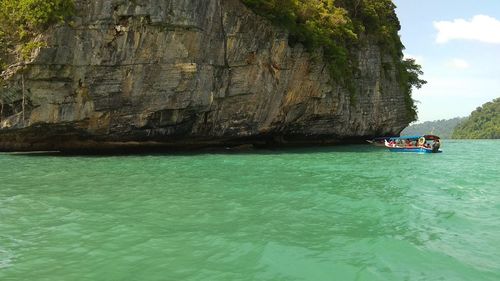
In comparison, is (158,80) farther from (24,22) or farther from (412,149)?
(412,149)

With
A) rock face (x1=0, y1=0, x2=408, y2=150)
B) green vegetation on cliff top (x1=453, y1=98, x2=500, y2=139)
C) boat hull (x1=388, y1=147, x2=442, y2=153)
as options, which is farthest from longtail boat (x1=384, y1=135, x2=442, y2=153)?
green vegetation on cliff top (x1=453, y1=98, x2=500, y2=139)

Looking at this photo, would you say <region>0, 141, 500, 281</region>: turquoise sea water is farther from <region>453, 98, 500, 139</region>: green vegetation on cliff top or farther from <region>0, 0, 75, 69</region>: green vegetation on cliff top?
<region>453, 98, 500, 139</region>: green vegetation on cliff top

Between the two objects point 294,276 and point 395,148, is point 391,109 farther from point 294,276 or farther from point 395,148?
point 294,276

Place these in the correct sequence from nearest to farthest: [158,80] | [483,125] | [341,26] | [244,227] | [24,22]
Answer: [244,227]
[24,22]
[158,80]
[341,26]
[483,125]

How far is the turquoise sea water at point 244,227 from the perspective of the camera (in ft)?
18.1

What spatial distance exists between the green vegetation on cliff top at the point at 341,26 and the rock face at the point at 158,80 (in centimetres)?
76

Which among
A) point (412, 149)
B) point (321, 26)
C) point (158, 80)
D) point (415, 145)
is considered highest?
point (321, 26)

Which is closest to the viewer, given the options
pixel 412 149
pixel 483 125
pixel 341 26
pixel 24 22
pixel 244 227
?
pixel 244 227

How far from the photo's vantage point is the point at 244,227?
7.29 metres

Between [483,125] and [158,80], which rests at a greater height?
[483,125]

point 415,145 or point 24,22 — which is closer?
point 24,22

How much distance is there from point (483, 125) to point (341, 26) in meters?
81.6

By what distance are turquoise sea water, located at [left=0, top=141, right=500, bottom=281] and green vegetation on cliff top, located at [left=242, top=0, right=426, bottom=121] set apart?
13.0 m

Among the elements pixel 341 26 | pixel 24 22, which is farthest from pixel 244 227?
pixel 341 26
